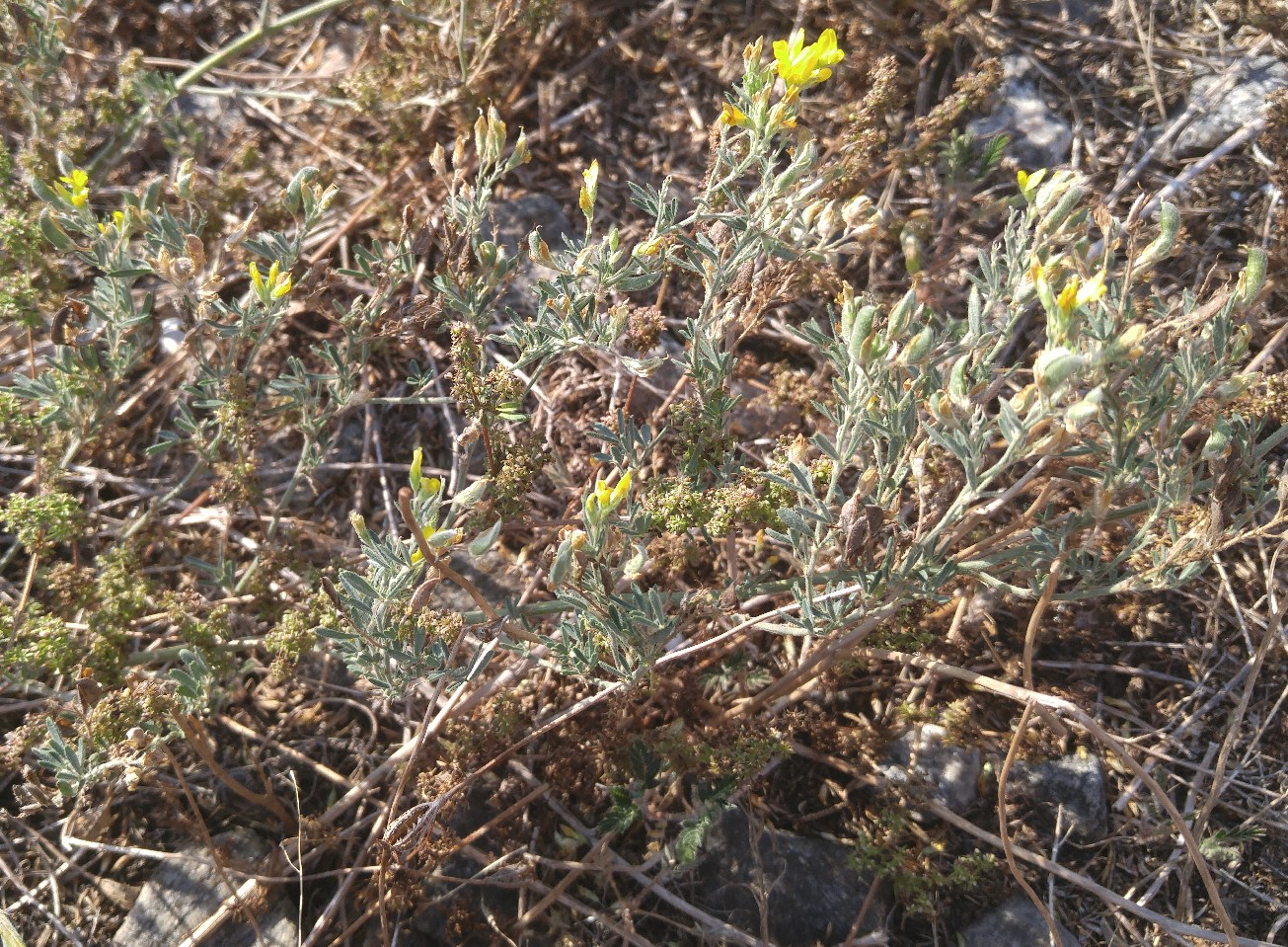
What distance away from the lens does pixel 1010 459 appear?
5.99 ft

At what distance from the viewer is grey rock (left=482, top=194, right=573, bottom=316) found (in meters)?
3.35

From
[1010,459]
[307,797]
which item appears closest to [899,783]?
[1010,459]

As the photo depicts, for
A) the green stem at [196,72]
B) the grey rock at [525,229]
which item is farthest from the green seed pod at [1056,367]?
the green stem at [196,72]

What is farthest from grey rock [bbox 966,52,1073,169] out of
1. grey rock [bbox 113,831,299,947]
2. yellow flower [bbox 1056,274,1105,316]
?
grey rock [bbox 113,831,299,947]

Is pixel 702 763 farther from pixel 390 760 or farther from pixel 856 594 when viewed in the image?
pixel 390 760

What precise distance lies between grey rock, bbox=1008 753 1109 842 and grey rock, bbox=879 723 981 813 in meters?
0.12

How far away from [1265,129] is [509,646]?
9.92ft

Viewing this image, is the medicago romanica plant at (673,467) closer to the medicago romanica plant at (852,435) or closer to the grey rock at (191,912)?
the medicago romanica plant at (852,435)

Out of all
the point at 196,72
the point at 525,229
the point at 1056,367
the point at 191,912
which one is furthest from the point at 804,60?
the point at 191,912

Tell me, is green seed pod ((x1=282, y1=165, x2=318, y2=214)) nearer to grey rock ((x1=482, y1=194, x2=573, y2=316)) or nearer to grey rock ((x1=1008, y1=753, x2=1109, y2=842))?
grey rock ((x1=482, y1=194, x2=573, y2=316))

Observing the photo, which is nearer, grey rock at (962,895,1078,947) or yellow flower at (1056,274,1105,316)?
yellow flower at (1056,274,1105,316)

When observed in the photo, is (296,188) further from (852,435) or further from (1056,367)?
(1056,367)

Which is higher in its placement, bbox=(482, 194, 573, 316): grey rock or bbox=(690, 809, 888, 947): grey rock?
bbox=(482, 194, 573, 316): grey rock

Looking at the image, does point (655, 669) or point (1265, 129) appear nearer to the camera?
point (655, 669)
